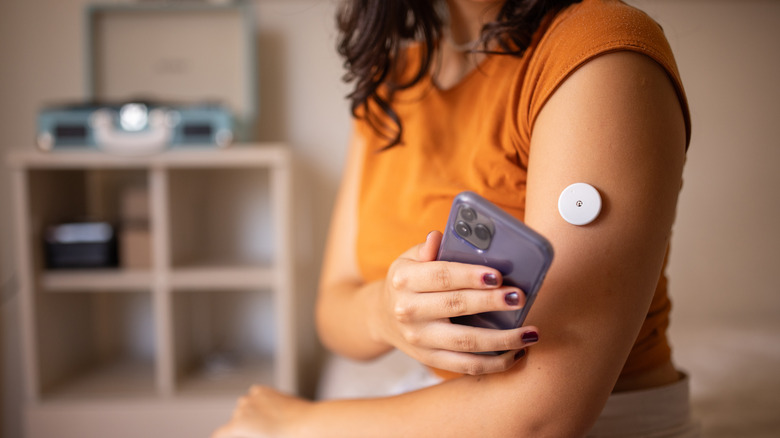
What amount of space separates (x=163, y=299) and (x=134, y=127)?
0.45m

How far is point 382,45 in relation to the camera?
737mm

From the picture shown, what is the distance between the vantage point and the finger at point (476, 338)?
1.31 ft

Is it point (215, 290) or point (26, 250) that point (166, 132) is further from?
point (215, 290)

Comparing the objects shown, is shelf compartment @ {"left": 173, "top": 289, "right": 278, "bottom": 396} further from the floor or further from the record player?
the record player

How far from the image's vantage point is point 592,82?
44cm

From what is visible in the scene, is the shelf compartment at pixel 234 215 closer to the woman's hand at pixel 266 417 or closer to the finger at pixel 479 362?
the woman's hand at pixel 266 417

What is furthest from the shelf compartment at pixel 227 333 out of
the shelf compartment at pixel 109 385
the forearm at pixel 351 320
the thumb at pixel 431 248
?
the thumb at pixel 431 248

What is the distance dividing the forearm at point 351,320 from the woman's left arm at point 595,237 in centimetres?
20

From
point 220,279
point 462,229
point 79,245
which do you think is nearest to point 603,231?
point 462,229

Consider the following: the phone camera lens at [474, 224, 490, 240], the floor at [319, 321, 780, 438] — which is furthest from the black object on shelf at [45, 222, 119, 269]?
the phone camera lens at [474, 224, 490, 240]

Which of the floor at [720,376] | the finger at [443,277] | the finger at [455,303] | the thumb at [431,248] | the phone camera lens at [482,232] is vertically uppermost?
the phone camera lens at [482,232]

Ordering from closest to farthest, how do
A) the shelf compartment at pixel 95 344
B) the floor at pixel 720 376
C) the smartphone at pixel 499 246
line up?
the smartphone at pixel 499 246, the floor at pixel 720 376, the shelf compartment at pixel 95 344

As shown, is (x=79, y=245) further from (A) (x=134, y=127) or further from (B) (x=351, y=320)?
(B) (x=351, y=320)

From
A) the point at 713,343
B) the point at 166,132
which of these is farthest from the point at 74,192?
the point at 713,343
